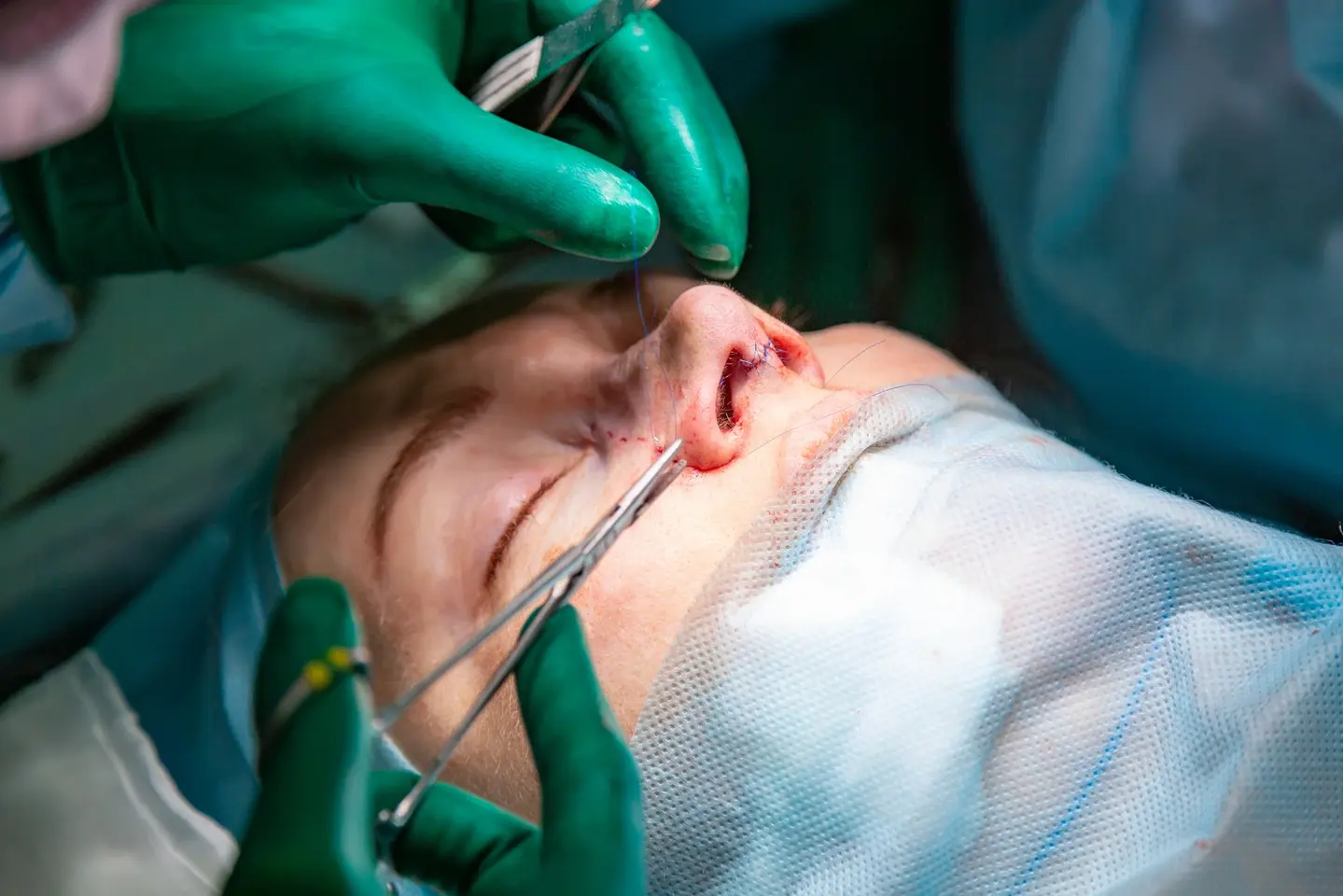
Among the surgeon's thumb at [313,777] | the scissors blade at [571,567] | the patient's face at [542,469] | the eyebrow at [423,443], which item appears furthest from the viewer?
the eyebrow at [423,443]

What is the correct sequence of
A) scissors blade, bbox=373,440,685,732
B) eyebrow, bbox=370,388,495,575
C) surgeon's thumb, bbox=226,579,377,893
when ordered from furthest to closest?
eyebrow, bbox=370,388,495,575
scissors blade, bbox=373,440,685,732
surgeon's thumb, bbox=226,579,377,893

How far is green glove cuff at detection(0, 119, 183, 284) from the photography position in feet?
2.50

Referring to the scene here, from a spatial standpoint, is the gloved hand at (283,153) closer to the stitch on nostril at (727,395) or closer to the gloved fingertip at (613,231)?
the gloved fingertip at (613,231)

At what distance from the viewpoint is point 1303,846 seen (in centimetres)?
71

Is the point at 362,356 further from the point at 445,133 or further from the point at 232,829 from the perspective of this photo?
the point at 232,829

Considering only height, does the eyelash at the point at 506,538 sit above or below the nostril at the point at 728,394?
below

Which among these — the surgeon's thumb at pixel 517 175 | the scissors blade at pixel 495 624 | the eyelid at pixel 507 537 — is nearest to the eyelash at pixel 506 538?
the eyelid at pixel 507 537

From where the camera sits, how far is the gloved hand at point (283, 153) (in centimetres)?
73

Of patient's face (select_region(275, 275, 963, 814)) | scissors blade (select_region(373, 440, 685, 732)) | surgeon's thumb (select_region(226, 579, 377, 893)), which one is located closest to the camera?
surgeon's thumb (select_region(226, 579, 377, 893))

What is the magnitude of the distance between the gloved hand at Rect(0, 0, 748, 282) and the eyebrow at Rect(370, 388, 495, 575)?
179mm

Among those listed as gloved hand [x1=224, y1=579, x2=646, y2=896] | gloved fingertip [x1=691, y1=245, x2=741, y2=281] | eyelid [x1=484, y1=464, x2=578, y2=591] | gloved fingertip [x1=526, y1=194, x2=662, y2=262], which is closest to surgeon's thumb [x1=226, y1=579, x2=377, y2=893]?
gloved hand [x1=224, y1=579, x2=646, y2=896]

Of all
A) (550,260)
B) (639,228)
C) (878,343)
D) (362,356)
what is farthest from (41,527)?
(878,343)

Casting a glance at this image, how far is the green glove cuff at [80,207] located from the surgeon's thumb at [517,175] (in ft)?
0.63

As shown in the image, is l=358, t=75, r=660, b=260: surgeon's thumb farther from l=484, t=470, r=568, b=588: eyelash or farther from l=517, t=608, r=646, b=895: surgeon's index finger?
l=517, t=608, r=646, b=895: surgeon's index finger
